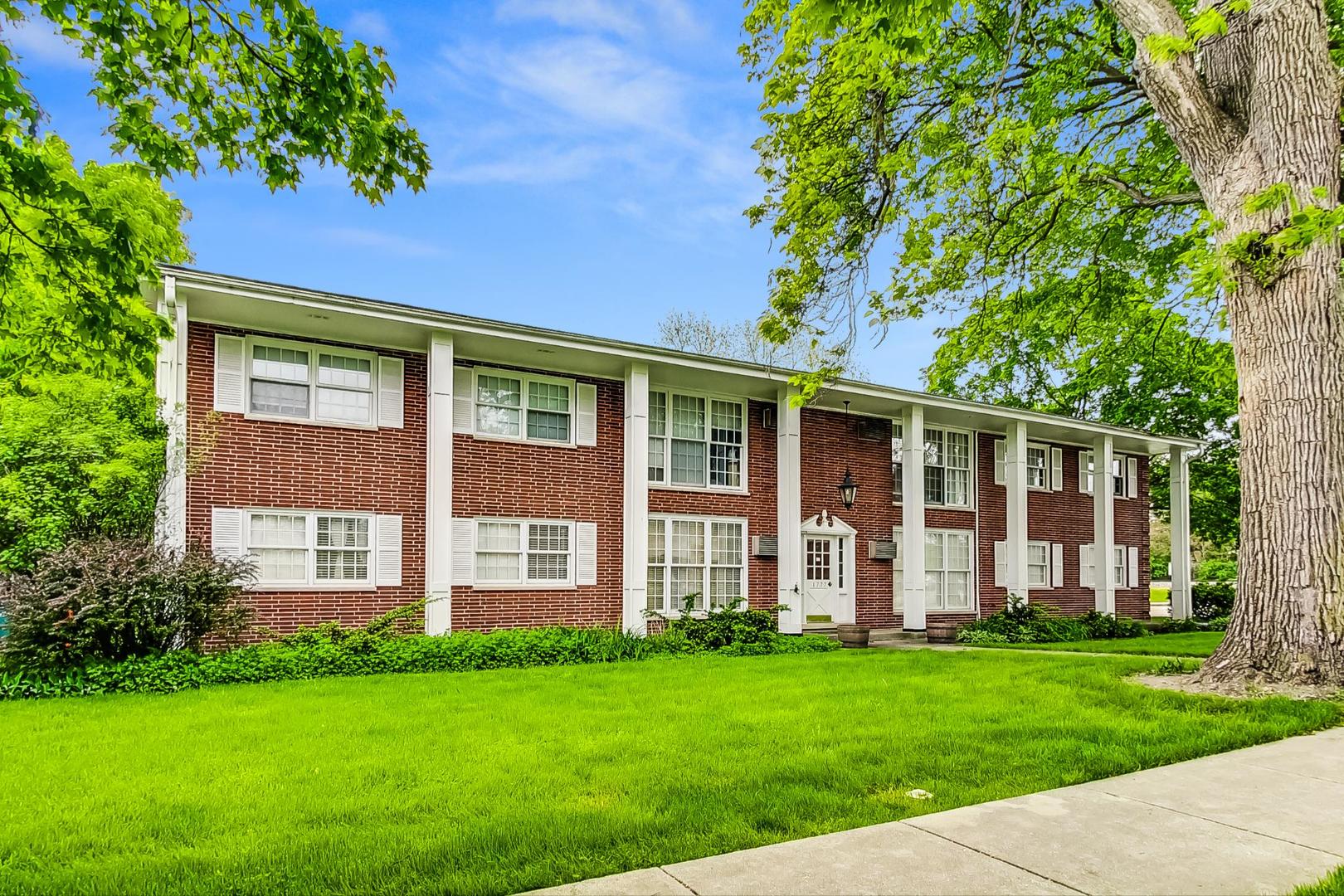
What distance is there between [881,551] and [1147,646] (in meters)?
5.35

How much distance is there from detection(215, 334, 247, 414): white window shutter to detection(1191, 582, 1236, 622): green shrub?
2619 centimetres

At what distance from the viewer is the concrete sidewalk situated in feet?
11.4

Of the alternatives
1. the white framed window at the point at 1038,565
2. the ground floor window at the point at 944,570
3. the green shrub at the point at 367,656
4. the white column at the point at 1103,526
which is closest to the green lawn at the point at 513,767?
the green shrub at the point at 367,656

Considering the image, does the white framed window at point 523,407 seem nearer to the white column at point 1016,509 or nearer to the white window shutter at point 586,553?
the white window shutter at point 586,553

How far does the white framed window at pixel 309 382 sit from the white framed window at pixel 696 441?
17.3ft

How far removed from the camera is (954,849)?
12.7ft

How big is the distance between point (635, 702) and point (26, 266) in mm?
6604

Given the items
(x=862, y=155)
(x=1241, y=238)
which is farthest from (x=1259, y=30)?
(x=862, y=155)

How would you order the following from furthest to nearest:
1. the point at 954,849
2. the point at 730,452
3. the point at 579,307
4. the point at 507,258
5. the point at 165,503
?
the point at 579,307 < the point at 507,258 < the point at 730,452 < the point at 165,503 < the point at 954,849

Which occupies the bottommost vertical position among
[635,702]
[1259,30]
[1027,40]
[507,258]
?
[635,702]

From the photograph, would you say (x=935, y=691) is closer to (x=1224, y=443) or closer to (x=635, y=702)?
(x=635, y=702)

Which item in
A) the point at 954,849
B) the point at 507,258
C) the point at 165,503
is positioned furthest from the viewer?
the point at 507,258

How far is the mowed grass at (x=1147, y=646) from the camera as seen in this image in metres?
14.1

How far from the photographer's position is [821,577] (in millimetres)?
17984
